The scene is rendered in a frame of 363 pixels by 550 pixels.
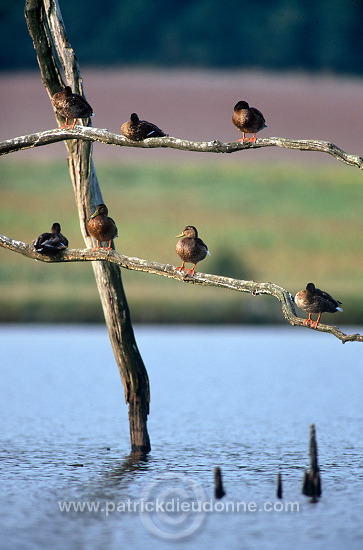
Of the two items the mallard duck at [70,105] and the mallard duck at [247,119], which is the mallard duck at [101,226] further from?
the mallard duck at [247,119]

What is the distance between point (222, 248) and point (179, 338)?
36.6ft

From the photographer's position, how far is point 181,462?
19203mm

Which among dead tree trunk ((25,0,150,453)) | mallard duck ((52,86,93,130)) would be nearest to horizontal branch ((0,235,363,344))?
dead tree trunk ((25,0,150,453))

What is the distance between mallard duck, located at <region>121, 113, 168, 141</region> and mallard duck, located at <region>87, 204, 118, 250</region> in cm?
189

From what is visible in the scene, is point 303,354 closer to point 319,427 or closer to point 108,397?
point 108,397

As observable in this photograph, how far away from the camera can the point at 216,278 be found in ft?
51.1

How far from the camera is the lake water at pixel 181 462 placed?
14.1 meters

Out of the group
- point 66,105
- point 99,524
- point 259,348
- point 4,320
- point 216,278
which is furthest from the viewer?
point 4,320

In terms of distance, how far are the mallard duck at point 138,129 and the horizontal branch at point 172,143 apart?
80 millimetres

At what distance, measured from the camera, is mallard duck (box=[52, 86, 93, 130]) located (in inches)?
667

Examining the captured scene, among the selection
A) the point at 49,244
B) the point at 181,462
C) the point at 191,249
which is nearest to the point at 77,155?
the point at 49,244

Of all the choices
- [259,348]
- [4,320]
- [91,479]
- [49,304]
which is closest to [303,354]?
[259,348]

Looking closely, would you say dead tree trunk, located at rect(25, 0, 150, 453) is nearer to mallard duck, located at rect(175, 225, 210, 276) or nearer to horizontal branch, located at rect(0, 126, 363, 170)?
horizontal branch, located at rect(0, 126, 363, 170)

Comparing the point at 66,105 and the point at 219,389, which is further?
the point at 219,389
